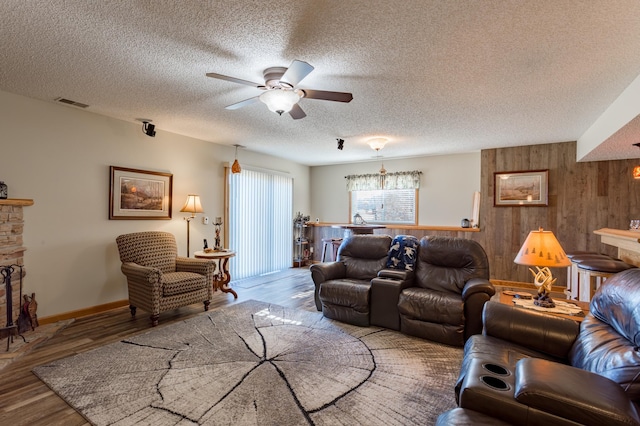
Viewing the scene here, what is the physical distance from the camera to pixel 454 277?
3.45 meters

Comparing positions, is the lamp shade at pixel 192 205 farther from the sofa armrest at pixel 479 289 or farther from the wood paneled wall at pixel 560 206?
the wood paneled wall at pixel 560 206

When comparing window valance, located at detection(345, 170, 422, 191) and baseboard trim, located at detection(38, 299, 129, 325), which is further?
window valance, located at detection(345, 170, 422, 191)

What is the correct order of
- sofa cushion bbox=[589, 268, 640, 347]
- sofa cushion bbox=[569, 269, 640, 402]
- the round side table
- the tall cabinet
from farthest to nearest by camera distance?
the tall cabinet < the round side table < sofa cushion bbox=[589, 268, 640, 347] < sofa cushion bbox=[569, 269, 640, 402]

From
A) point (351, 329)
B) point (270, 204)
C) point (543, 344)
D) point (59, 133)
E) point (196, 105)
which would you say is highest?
point (196, 105)

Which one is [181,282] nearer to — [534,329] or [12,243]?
[12,243]

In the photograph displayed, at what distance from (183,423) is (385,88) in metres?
3.07

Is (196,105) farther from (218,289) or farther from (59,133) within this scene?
(218,289)

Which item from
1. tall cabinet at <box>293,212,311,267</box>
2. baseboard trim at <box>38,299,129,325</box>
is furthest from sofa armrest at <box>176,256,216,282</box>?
tall cabinet at <box>293,212,311,267</box>

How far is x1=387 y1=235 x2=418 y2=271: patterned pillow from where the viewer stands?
3.76 meters

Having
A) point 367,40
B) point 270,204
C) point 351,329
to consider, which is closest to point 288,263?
point 270,204

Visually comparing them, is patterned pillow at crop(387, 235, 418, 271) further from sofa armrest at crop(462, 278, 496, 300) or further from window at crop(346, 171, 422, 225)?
window at crop(346, 171, 422, 225)

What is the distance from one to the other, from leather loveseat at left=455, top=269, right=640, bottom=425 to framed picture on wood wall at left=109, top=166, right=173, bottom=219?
13.9ft

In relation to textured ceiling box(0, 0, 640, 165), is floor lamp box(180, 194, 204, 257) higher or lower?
lower

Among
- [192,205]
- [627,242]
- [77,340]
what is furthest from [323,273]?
[627,242]
